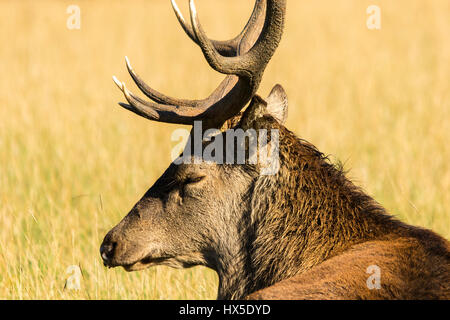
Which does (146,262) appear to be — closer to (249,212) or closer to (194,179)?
(194,179)

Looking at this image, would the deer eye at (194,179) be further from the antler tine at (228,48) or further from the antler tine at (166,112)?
the antler tine at (228,48)

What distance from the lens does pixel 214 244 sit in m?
4.82

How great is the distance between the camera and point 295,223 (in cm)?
463

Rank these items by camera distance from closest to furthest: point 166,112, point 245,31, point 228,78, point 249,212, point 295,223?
point 295,223 < point 249,212 < point 166,112 < point 228,78 < point 245,31

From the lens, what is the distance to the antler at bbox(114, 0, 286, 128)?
4391 mm

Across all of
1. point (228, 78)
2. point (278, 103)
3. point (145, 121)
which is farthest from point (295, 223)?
point (145, 121)

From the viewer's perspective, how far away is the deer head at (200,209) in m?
4.74

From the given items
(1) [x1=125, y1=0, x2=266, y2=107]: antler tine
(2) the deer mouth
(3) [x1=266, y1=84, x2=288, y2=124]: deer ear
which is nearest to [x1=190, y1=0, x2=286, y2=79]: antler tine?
(1) [x1=125, y1=0, x2=266, y2=107]: antler tine

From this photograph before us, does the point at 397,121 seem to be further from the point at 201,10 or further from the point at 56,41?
the point at 201,10

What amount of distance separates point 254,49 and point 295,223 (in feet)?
3.57

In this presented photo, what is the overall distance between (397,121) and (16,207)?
17.7 feet

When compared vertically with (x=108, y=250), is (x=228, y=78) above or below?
above
